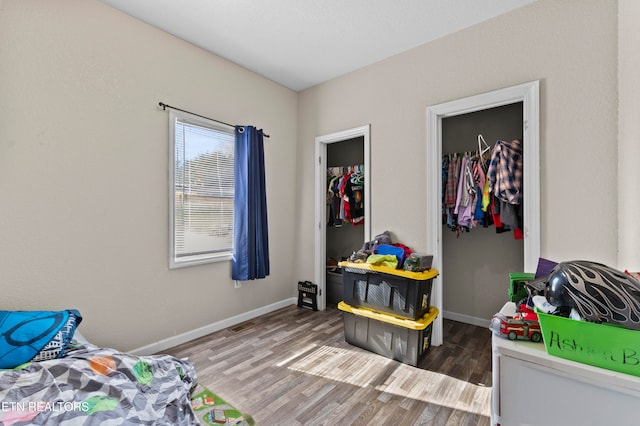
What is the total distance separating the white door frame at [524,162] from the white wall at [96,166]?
2083 millimetres

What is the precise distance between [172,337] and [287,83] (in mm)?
2976

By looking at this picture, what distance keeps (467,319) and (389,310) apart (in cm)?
127

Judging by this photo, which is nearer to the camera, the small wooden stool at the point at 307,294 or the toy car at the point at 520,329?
the toy car at the point at 520,329

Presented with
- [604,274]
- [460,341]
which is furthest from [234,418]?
[460,341]

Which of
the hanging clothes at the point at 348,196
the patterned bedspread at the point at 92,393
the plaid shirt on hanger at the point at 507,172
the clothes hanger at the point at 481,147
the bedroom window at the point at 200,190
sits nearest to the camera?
the patterned bedspread at the point at 92,393

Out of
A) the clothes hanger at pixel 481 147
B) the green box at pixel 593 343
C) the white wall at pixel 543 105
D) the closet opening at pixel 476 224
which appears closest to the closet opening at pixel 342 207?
the white wall at pixel 543 105

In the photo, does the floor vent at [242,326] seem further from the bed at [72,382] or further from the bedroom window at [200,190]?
the bed at [72,382]

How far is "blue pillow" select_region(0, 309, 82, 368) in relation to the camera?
5.09 feet

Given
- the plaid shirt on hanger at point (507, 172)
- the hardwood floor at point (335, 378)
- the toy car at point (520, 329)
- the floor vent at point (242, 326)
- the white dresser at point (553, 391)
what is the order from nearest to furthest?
the white dresser at point (553, 391)
the toy car at point (520, 329)
the hardwood floor at point (335, 378)
the plaid shirt on hanger at point (507, 172)
the floor vent at point (242, 326)

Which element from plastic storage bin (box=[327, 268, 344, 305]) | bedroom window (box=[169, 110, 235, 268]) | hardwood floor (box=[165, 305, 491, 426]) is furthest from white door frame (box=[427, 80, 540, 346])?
bedroom window (box=[169, 110, 235, 268])

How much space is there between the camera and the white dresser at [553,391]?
0.69 metres

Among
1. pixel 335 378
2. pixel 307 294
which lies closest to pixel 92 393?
pixel 335 378

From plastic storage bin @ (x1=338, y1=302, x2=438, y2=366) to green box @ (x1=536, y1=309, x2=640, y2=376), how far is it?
1.44 meters

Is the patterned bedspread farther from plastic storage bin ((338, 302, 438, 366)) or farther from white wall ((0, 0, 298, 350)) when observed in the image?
plastic storage bin ((338, 302, 438, 366))
